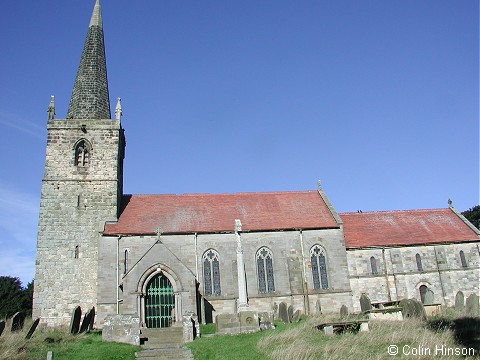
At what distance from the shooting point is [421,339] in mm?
14328

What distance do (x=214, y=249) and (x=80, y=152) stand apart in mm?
11411

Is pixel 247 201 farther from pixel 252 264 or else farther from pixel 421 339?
pixel 421 339

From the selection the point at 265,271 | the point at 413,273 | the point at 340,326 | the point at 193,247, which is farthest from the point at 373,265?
the point at 340,326

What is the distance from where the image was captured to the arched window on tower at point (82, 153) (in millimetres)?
30031

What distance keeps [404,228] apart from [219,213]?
14.0 m

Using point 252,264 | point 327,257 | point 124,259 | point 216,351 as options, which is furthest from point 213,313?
point 216,351

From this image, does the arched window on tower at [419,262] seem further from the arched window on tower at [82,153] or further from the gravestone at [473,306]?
the arched window on tower at [82,153]

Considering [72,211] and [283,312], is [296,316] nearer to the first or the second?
[283,312]

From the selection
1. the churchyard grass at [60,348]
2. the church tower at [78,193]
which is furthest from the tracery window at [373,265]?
the churchyard grass at [60,348]

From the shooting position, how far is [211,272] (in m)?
28.2

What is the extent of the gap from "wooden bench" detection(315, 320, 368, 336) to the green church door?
10.3 metres

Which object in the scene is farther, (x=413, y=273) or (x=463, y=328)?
(x=413, y=273)

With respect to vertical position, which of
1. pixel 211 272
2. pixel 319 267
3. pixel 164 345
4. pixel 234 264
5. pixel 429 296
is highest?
pixel 234 264

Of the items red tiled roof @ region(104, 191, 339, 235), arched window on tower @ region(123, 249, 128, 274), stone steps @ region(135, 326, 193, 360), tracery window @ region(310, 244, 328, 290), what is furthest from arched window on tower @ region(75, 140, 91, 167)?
tracery window @ region(310, 244, 328, 290)
